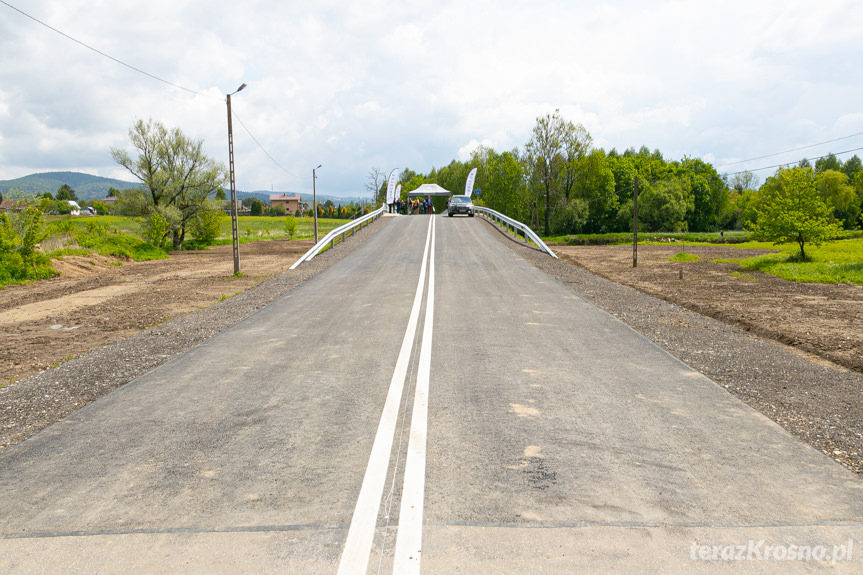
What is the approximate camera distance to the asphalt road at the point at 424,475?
117 inches

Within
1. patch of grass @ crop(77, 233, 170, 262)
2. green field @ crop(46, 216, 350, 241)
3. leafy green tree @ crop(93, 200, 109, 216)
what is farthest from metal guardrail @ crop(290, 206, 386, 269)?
leafy green tree @ crop(93, 200, 109, 216)

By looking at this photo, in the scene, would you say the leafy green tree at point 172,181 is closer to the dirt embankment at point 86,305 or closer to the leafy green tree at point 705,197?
the dirt embankment at point 86,305

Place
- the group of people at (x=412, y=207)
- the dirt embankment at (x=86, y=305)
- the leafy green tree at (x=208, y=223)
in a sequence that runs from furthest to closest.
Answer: the group of people at (x=412, y=207) → the leafy green tree at (x=208, y=223) → the dirt embankment at (x=86, y=305)

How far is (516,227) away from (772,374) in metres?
26.9

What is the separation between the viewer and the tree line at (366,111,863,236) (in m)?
61.5

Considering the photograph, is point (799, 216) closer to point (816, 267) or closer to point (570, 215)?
point (816, 267)

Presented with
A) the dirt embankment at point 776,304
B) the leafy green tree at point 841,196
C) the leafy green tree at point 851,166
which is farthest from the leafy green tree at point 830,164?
the dirt embankment at point 776,304

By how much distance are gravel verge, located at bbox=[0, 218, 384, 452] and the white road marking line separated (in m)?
3.49

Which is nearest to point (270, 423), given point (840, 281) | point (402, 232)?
point (840, 281)

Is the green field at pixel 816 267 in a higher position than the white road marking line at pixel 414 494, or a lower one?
higher

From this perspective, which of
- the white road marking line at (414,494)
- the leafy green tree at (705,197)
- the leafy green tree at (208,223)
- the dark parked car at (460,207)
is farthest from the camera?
the leafy green tree at (705,197)

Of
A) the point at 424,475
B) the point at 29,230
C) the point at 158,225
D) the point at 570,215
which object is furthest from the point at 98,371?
the point at 570,215

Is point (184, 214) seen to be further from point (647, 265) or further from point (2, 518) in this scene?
point (2, 518)

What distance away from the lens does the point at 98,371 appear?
281 inches
